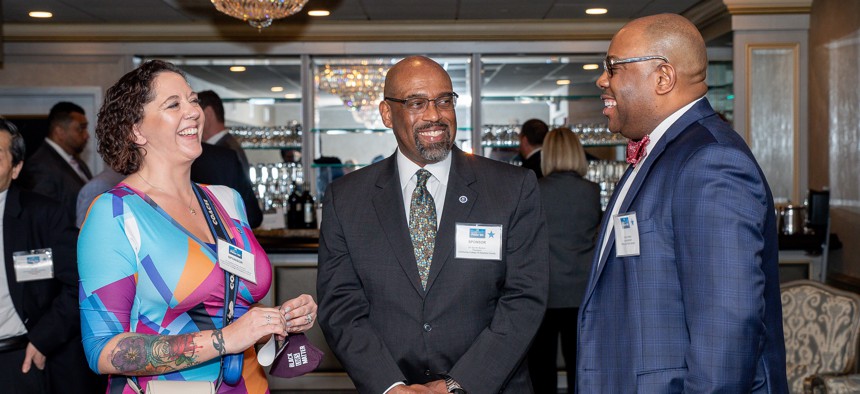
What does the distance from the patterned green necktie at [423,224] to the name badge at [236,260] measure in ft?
1.65

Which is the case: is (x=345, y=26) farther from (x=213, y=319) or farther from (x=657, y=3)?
(x=213, y=319)

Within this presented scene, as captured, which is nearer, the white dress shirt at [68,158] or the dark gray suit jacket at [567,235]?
the dark gray suit jacket at [567,235]

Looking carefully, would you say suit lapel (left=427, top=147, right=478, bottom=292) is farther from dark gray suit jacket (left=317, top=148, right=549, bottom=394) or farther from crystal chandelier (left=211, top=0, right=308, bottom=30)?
crystal chandelier (left=211, top=0, right=308, bottom=30)

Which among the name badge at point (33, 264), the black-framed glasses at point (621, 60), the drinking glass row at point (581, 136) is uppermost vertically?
the drinking glass row at point (581, 136)

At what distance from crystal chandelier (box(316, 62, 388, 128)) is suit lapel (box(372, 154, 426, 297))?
4603mm

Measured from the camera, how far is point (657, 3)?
20.5 feet

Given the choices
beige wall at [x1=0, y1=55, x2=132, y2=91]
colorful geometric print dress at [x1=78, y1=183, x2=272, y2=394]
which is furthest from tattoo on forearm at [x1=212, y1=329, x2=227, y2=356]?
beige wall at [x1=0, y1=55, x2=132, y2=91]

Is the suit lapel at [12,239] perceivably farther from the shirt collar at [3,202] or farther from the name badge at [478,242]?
the name badge at [478,242]

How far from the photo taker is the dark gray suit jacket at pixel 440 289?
225 cm

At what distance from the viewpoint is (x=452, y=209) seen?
7.64 ft

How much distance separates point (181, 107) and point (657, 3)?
5019 millimetres

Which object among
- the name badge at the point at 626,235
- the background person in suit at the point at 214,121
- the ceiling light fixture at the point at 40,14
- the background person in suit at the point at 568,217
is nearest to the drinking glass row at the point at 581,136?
the background person in suit at the point at 214,121

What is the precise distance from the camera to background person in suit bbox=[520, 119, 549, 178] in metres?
5.41

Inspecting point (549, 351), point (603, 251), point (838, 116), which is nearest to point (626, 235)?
point (603, 251)
